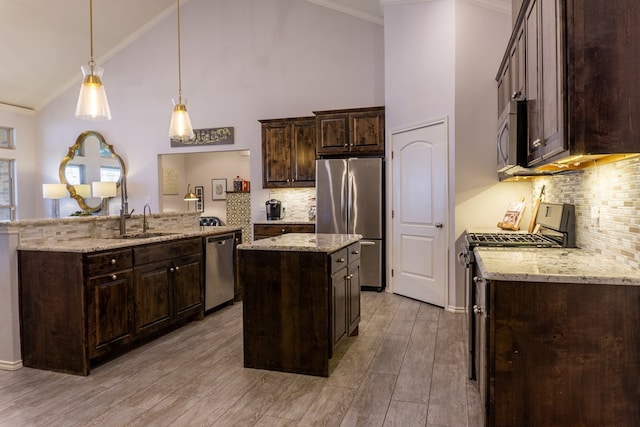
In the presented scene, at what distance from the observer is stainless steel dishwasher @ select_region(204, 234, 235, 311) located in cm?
422

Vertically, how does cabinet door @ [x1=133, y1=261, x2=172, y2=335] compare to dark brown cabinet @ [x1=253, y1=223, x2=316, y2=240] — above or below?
below

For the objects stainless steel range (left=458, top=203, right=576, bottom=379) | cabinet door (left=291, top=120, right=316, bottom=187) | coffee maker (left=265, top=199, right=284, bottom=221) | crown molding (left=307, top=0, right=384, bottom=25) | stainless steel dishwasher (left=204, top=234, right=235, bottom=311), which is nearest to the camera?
stainless steel range (left=458, top=203, right=576, bottom=379)

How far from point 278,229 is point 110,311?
117 inches

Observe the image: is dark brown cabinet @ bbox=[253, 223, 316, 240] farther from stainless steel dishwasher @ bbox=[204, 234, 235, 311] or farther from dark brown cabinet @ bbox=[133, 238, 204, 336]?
dark brown cabinet @ bbox=[133, 238, 204, 336]

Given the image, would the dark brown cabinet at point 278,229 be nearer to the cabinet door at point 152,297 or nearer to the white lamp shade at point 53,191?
the cabinet door at point 152,297

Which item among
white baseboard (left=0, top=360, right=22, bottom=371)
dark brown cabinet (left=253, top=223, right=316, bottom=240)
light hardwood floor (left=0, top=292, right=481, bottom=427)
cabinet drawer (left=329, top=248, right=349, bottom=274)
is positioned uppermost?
dark brown cabinet (left=253, top=223, right=316, bottom=240)

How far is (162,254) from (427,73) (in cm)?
339

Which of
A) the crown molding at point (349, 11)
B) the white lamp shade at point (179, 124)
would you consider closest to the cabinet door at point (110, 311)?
the white lamp shade at point (179, 124)

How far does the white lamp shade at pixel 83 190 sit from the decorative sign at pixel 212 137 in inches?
73.6

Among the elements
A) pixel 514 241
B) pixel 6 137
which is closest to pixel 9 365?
pixel 514 241

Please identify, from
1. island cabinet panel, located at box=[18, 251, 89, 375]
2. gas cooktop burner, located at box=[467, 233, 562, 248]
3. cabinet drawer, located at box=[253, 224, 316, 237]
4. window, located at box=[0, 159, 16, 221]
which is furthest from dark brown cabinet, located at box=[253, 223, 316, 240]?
window, located at box=[0, 159, 16, 221]

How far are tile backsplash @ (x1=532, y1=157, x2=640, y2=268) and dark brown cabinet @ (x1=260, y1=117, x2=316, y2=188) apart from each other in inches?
141

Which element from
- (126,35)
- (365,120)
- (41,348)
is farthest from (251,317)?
(126,35)

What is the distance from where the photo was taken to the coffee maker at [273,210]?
20.2 feet
